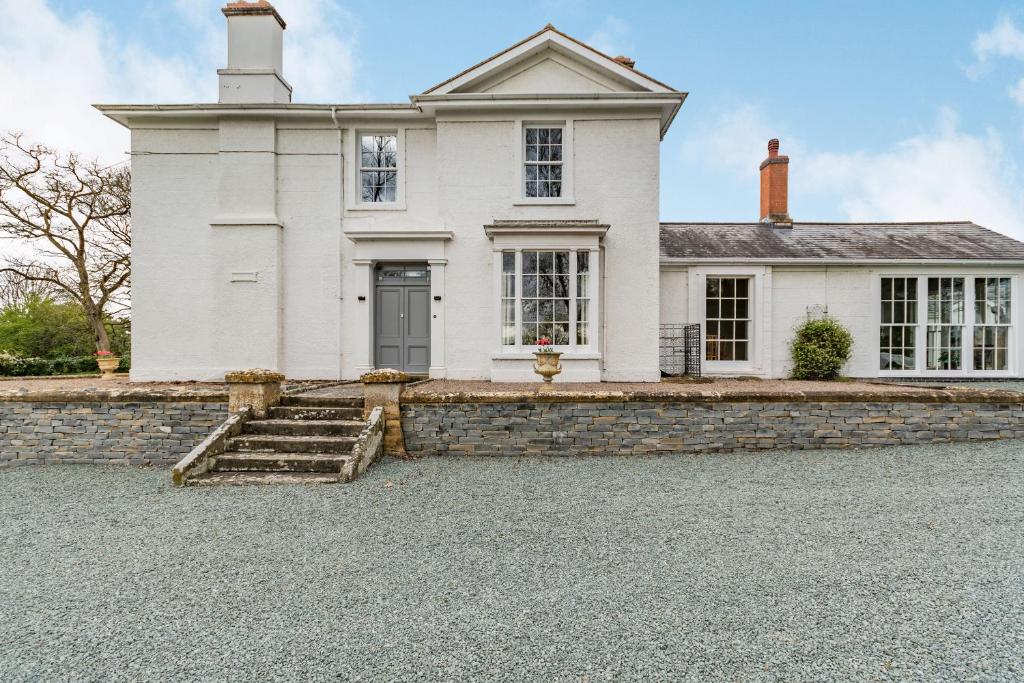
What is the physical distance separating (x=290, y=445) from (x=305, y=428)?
0.39 meters

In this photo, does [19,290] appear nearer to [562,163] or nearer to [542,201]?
[542,201]

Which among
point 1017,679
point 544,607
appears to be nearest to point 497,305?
point 544,607

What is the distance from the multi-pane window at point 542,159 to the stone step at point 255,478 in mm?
6975

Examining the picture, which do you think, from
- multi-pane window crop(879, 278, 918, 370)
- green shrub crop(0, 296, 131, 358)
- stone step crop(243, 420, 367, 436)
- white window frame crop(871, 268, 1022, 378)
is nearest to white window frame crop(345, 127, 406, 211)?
stone step crop(243, 420, 367, 436)

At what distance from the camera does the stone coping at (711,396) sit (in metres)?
7.48

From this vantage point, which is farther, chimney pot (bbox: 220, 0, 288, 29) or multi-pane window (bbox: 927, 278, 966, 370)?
multi-pane window (bbox: 927, 278, 966, 370)

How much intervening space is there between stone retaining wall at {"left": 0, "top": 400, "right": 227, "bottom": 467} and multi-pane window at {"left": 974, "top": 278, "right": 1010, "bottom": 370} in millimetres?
15629

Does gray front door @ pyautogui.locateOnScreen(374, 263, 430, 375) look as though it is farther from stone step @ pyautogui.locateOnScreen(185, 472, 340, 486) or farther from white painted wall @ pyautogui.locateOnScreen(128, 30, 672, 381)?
stone step @ pyautogui.locateOnScreen(185, 472, 340, 486)

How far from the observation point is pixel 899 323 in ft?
40.2

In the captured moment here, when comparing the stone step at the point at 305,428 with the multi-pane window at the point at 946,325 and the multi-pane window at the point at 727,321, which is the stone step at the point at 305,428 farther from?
the multi-pane window at the point at 946,325

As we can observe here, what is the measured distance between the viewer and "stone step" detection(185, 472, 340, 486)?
20.8 feet

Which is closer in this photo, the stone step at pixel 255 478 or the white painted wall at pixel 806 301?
the stone step at pixel 255 478

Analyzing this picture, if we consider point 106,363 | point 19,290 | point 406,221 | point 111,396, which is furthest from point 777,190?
point 19,290

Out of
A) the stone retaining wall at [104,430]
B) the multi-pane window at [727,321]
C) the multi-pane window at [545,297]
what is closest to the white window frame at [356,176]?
the multi-pane window at [545,297]
